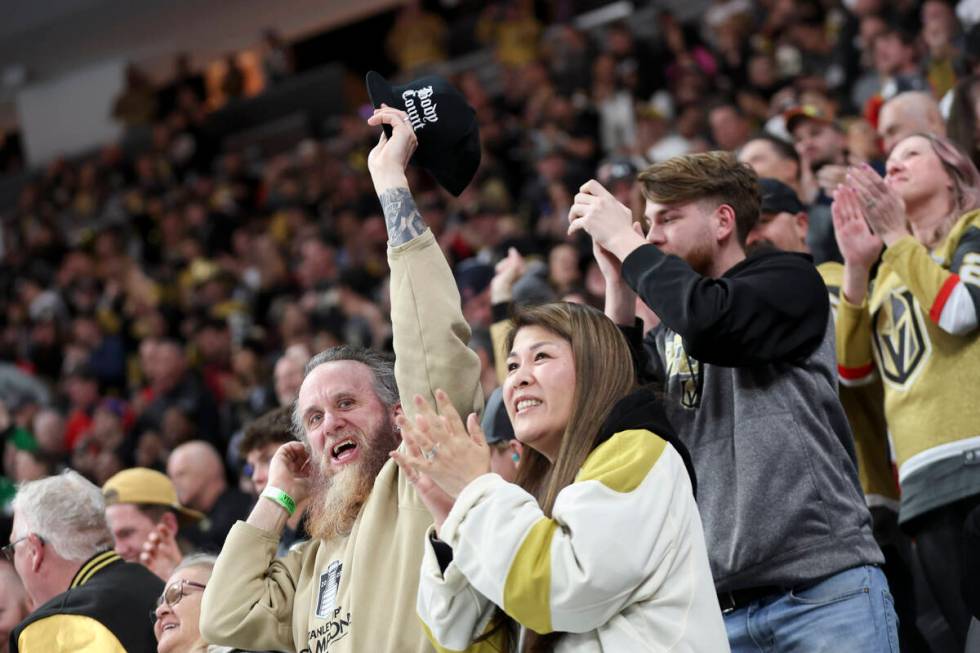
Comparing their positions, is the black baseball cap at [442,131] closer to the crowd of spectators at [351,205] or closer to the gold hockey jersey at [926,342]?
the gold hockey jersey at [926,342]

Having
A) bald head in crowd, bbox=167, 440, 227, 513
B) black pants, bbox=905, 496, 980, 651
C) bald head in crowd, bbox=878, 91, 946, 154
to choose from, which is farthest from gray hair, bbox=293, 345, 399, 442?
bald head in crowd, bbox=167, 440, 227, 513

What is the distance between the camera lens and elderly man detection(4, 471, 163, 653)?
385 cm

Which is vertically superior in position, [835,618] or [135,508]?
[135,508]

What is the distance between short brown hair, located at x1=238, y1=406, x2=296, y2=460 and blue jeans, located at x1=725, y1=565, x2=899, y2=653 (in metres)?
2.13

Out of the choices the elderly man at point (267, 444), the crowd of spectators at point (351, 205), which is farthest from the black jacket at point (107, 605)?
the crowd of spectators at point (351, 205)

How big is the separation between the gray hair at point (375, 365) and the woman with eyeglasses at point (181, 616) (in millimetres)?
581

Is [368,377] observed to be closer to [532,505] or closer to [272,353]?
[532,505]

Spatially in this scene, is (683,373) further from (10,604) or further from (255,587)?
(10,604)

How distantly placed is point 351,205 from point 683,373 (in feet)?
30.2

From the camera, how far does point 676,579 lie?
2.48 metres

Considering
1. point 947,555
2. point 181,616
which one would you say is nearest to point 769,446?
point 947,555

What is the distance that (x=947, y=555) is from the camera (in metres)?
3.54

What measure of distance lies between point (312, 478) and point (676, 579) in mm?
1248

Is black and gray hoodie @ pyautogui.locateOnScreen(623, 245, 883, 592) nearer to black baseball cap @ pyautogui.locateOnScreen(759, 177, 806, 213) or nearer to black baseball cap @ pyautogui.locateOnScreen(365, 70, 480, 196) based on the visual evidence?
black baseball cap @ pyautogui.locateOnScreen(365, 70, 480, 196)
